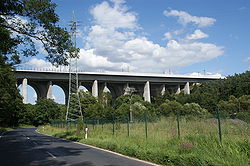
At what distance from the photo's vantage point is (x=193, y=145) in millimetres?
10672

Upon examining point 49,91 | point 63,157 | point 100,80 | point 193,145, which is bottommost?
point 63,157

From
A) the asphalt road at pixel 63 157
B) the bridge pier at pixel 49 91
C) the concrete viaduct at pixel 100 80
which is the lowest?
the asphalt road at pixel 63 157

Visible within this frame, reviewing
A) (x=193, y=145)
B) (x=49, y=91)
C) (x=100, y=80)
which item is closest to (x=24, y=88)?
(x=49, y=91)

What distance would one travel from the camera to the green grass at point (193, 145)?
855 centimetres

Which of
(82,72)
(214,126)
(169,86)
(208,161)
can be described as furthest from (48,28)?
(169,86)

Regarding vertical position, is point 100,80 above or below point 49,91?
above

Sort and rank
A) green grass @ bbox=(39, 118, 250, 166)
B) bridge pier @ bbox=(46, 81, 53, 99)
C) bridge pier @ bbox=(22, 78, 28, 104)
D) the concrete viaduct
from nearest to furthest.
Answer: green grass @ bbox=(39, 118, 250, 166) < bridge pier @ bbox=(22, 78, 28, 104) < the concrete viaduct < bridge pier @ bbox=(46, 81, 53, 99)

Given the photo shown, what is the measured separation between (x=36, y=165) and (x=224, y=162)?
704 cm

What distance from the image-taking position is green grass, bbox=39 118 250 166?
855 centimetres

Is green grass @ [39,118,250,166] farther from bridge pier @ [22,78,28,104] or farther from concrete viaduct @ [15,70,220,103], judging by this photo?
bridge pier @ [22,78,28,104]

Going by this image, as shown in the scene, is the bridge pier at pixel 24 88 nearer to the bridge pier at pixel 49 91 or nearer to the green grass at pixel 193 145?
the bridge pier at pixel 49 91

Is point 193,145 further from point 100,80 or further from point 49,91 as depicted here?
point 49,91

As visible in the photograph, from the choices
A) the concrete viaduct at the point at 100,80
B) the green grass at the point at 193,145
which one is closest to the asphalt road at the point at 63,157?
the green grass at the point at 193,145

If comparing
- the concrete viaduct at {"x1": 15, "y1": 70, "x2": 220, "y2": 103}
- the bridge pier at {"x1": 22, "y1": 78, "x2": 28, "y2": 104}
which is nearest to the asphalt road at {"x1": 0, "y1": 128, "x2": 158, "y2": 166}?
the concrete viaduct at {"x1": 15, "y1": 70, "x2": 220, "y2": 103}
